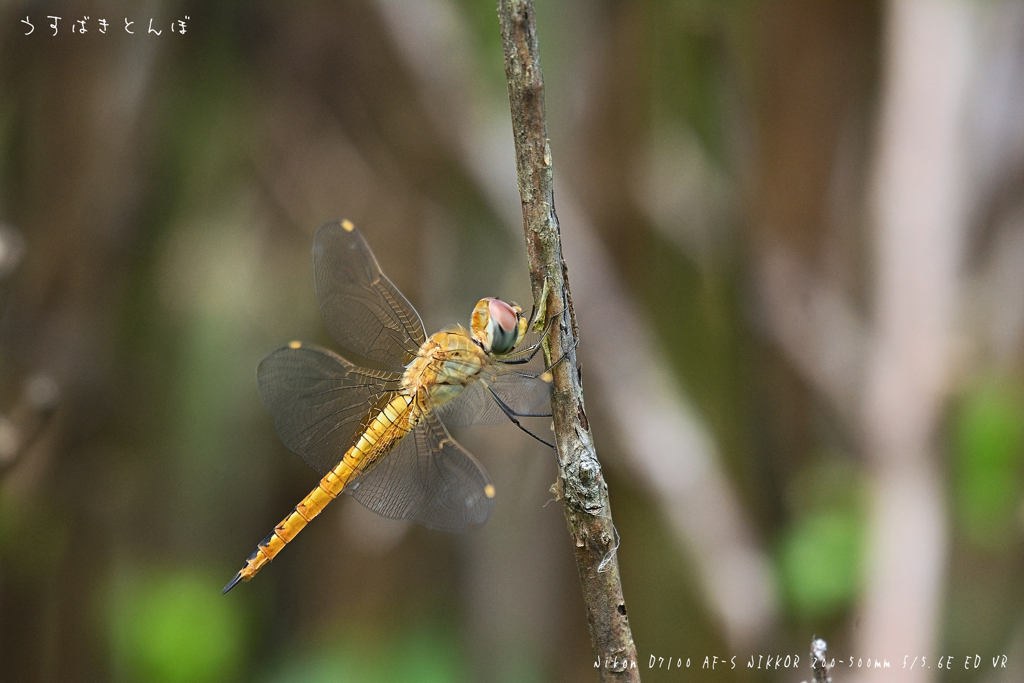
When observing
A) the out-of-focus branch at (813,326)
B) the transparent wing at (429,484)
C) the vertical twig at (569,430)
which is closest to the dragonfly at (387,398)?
the transparent wing at (429,484)

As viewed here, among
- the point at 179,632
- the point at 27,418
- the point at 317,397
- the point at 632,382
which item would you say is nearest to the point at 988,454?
the point at 632,382

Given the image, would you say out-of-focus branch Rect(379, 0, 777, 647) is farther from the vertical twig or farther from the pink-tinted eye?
the vertical twig

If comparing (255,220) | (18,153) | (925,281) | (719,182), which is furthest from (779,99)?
(18,153)

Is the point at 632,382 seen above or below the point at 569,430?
below

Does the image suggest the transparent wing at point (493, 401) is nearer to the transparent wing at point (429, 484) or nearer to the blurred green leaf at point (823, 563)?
the transparent wing at point (429, 484)

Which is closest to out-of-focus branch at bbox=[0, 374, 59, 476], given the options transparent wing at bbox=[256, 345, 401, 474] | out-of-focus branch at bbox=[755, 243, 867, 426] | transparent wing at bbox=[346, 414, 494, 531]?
transparent wing at bbox=[256, 345, 401, 474]

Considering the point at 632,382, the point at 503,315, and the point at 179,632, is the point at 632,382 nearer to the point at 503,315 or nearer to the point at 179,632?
the point at 503,315
